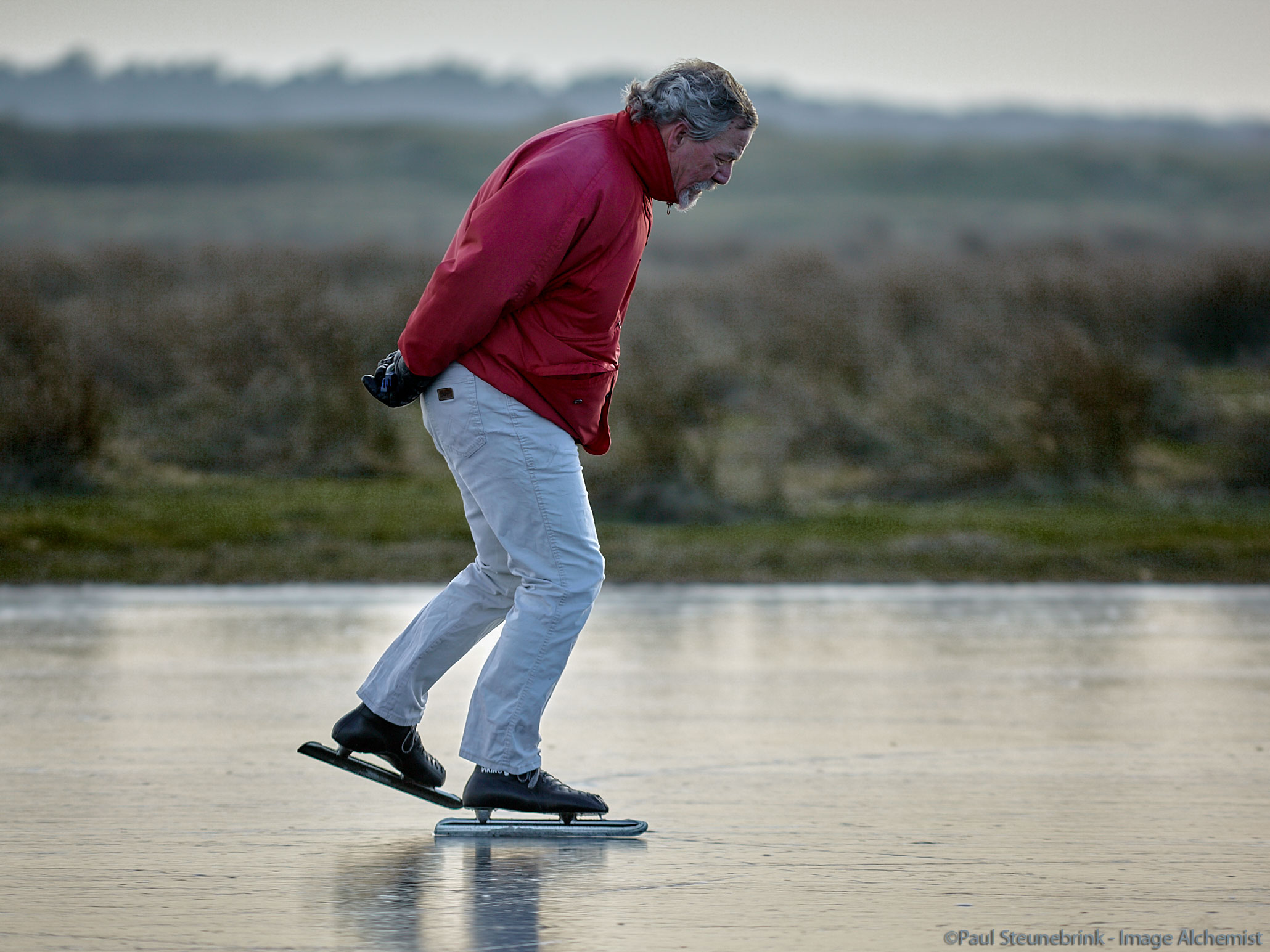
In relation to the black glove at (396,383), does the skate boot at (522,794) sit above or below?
below

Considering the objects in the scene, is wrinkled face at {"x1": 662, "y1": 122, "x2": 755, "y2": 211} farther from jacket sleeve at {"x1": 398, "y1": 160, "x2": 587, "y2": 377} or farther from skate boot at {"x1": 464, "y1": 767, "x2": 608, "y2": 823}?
skate boot at {"x1": 464, "y1": 767, "x2": 608, "y2": 823}

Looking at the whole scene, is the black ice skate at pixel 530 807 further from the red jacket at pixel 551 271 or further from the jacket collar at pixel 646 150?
the jacket collar at pixel 646 150

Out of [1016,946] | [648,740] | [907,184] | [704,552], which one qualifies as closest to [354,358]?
[704,552]

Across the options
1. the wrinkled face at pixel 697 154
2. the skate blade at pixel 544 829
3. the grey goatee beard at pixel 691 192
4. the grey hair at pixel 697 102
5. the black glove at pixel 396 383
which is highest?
the grey hair at pixel 697 102

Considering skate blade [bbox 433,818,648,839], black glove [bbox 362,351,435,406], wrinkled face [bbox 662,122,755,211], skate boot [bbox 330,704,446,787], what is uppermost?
wrinkled face [bbox 662,122,755,211]

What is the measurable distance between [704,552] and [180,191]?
88.0 m

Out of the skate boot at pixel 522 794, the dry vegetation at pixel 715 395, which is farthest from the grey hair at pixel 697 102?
the dry vegetation at pixel 715 395

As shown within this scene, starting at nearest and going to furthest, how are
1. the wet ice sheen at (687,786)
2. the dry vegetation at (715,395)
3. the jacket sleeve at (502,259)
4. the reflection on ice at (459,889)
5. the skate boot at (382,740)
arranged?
the reflection on ice at (459,889)
the wet ice sheen at (687,786)
the jacket sleeve at (502,259)
the skate boot at (382,740)
the dry vegetation at (715,395)

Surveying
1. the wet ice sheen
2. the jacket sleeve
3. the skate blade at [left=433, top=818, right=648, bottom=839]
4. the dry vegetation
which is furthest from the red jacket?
the dry vegetation

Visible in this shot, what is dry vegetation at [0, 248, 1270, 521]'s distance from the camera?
43.5 ft

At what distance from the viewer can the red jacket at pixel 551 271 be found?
4.05 metres

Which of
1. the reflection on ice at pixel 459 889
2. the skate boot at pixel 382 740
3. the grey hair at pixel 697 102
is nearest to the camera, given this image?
the reflection on ice at pixel 459 889

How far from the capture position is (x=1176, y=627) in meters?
8.20

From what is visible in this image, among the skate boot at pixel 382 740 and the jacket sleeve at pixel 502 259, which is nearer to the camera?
the jacket sleeve at pixel 502 259
